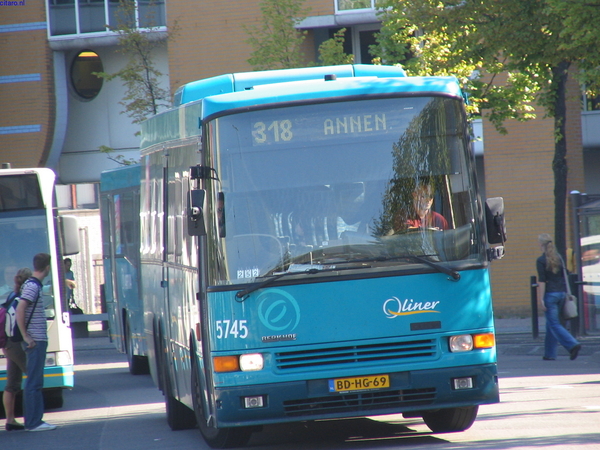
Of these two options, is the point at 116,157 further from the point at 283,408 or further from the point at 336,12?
the point at 283,408

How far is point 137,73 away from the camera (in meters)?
27.6

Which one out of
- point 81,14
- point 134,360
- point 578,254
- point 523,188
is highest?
point 81,14

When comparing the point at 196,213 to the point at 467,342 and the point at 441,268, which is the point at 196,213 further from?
the point at 467,342

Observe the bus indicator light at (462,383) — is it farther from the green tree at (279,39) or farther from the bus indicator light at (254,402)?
the green tree at (279,39)

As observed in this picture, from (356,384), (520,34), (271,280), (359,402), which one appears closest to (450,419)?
(359,402)

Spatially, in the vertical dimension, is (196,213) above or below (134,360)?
above

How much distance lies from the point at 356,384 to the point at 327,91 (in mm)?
2311

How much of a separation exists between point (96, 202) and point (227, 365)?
20.3m

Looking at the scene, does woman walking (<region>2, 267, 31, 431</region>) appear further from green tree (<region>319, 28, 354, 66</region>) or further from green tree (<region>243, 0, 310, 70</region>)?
green tree (<region>243, 0, 310, 70</region>)

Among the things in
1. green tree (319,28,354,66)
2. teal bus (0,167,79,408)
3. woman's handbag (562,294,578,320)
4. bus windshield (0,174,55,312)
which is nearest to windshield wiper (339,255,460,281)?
teal bus (0,167,79,408)

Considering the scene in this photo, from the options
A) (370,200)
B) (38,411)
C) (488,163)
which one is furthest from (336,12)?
(370,200)

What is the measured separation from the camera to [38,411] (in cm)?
1105

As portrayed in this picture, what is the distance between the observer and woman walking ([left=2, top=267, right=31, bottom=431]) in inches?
440

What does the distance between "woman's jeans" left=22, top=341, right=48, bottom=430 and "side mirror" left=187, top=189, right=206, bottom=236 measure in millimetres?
4140
